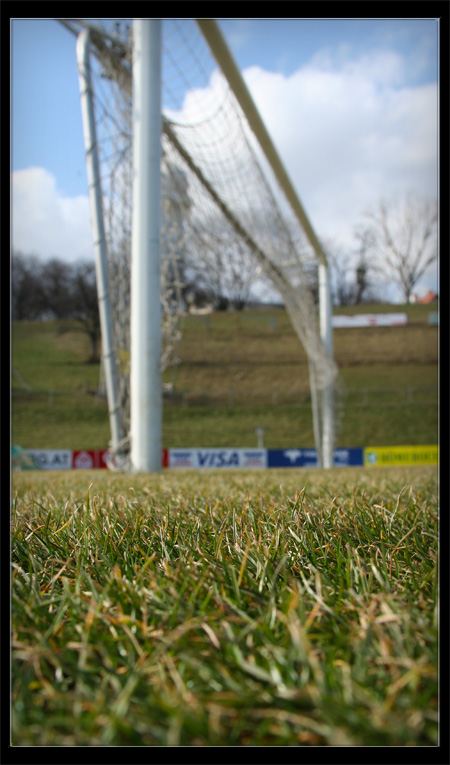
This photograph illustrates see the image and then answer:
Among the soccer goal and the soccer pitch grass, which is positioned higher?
the soccer goal

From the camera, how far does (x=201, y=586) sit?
4.18ft

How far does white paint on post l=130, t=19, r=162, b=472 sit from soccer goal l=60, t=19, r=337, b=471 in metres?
0.01

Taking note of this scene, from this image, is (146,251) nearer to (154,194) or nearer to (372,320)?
(154,194)

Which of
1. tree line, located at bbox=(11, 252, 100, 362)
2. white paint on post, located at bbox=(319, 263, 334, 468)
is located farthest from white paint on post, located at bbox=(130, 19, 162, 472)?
tree line, located at bbox=(11, 252, 100, 362)

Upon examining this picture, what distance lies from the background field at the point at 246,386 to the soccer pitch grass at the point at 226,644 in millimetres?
29411

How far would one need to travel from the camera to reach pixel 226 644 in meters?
0.98

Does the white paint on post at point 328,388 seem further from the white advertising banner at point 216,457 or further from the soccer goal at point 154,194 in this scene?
the white advertising banner at point 216,457

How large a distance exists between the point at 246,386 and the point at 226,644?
123 feet

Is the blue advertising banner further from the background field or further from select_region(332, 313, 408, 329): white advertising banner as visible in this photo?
select_region(332, 313, 408, 329): white advertising banner

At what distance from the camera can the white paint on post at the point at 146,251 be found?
644cm

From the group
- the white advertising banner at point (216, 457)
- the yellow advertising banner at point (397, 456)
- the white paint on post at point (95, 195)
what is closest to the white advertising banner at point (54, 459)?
the white advertising banner at point (216, 457)

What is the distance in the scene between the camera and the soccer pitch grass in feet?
2.55

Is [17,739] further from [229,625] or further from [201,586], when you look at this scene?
[201,586]

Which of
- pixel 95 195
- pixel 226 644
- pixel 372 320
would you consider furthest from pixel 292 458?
pixel 226 644
